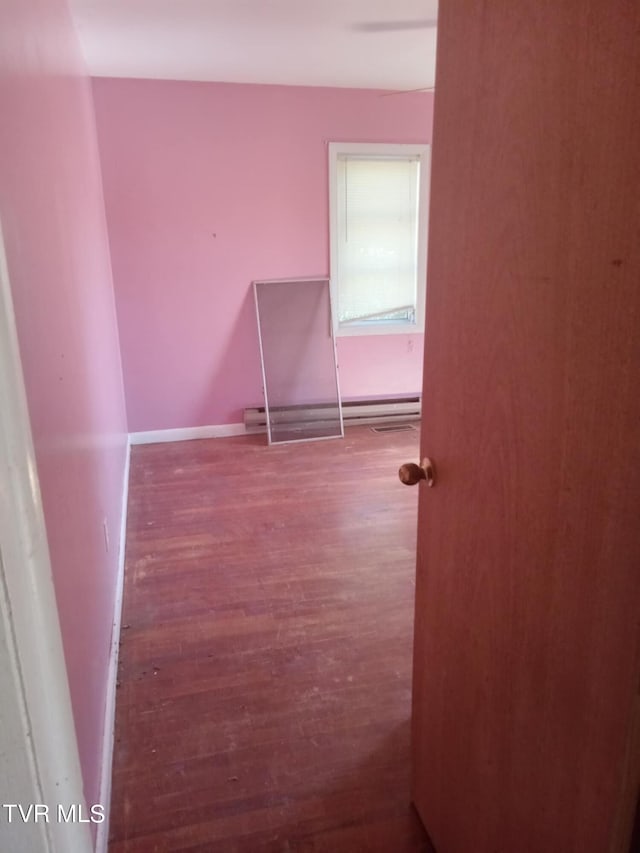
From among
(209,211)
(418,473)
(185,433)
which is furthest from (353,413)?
(418,473)

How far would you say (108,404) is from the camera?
9.58 feet

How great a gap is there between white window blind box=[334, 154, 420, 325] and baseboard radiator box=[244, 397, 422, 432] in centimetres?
68

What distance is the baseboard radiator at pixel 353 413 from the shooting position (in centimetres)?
462

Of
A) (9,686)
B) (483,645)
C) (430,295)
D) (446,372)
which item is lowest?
(483,645)

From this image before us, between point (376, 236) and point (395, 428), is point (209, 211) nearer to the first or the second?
point (376, 236)

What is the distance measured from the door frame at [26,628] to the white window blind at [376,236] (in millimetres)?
4152

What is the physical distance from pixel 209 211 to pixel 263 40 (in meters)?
1.28

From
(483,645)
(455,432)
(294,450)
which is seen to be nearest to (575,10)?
(455,432)

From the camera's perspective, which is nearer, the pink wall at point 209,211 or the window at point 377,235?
the pink wall at point 209,211

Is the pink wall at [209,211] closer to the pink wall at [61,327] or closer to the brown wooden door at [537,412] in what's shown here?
the pink wall at [61,327]

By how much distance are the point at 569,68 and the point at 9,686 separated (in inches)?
38.2

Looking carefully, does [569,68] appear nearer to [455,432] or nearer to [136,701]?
[455,432]

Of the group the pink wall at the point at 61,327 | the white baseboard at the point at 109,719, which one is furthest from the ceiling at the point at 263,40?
the white baseboard at the point at 109,719

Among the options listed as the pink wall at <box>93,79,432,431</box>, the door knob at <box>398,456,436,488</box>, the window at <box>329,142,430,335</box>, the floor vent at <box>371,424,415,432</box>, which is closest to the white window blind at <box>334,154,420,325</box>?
the window at <box>329,142,430,335</box>
